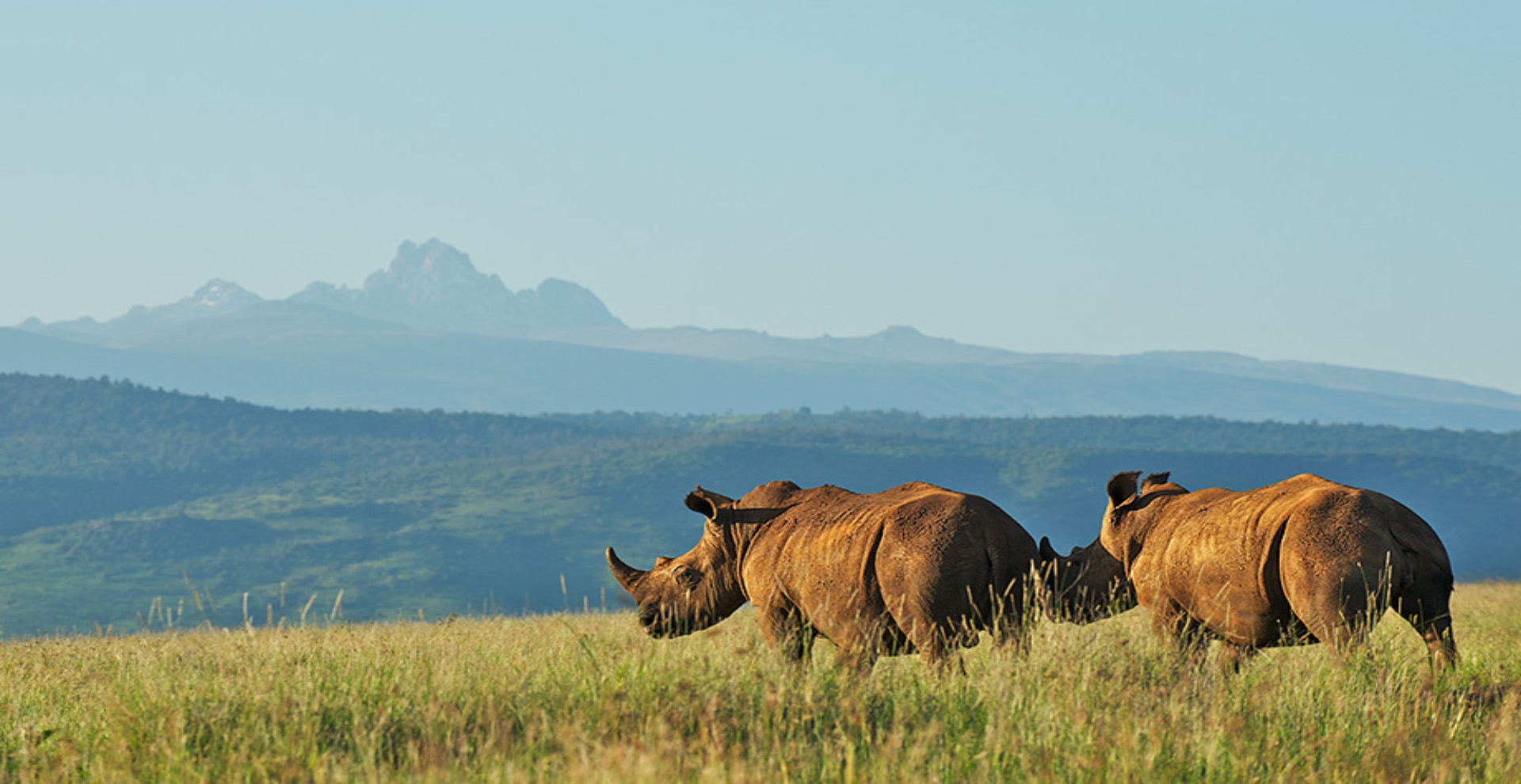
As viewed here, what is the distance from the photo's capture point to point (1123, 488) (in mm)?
10602

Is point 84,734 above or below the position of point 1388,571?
below

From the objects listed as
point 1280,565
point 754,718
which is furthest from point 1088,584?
point 754,718

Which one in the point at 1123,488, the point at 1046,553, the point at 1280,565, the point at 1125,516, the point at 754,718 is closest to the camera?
the point at 754,718

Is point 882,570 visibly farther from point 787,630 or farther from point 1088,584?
point 1088,584

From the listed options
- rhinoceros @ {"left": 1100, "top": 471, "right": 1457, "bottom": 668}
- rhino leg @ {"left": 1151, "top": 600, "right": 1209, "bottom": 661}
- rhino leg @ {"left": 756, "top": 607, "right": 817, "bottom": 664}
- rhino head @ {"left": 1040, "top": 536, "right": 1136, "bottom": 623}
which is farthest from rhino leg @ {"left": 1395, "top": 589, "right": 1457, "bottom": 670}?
rhino leg @ {"left": 756, "top": 607, "right": 817, "bottom": 664}

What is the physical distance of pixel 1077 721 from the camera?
7.16 metres

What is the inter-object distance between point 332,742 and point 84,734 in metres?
1.30

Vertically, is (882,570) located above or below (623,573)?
above

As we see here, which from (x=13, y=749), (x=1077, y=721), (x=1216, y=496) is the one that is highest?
(x=1216, y=496)

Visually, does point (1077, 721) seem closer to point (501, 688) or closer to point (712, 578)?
point (501, 688)

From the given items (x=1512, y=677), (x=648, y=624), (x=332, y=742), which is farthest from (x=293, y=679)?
(x=1512, y=677)

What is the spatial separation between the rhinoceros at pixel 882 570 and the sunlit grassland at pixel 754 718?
260mm

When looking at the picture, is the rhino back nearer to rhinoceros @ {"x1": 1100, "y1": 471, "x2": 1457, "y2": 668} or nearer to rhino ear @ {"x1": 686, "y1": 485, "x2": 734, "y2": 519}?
rhino ear @ {"x1": 686, "y1": 485, "x2": 734, "y2": 519}

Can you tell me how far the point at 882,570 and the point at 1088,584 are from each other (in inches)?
77.3
